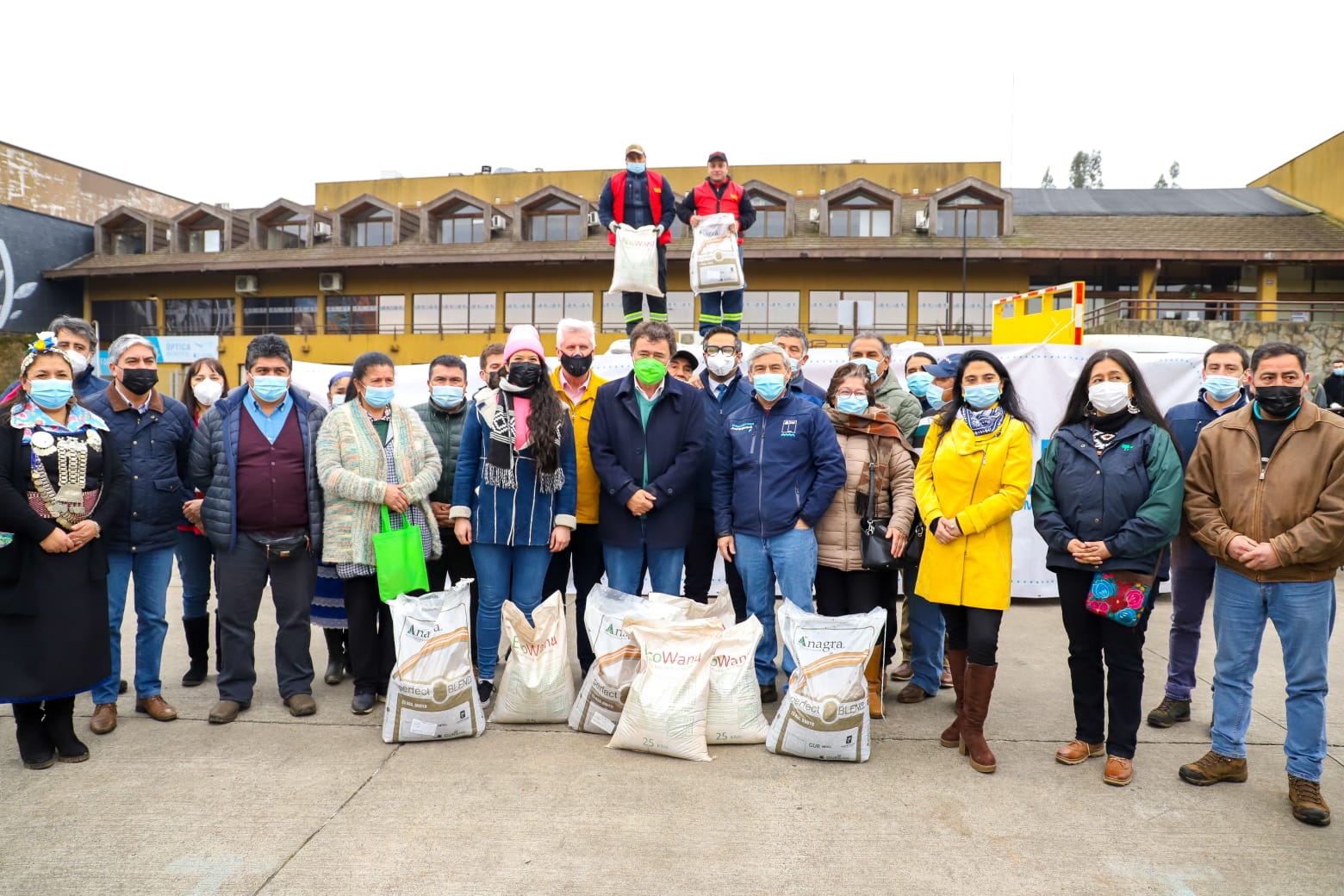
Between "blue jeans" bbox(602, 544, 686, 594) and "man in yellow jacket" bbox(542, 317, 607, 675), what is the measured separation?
196 mm

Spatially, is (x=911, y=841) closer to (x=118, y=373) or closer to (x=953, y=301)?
(x=118, y=373)

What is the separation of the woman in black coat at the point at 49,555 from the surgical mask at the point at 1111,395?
14.7ft

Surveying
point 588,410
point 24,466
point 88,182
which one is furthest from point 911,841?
point 88,182

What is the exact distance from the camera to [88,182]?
32406mm

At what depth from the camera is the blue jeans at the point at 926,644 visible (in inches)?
177

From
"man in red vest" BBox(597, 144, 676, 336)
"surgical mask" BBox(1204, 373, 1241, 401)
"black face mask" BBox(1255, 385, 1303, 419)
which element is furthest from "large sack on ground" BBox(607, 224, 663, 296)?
"black face mask" BBox(1255, 385, 1303, 419)

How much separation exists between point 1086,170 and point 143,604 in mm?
62261

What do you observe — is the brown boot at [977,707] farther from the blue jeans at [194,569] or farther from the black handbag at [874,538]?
the blue jeans at [194,569]

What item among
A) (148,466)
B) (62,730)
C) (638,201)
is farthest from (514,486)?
(638,201)

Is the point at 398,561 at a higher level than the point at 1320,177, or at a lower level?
lower

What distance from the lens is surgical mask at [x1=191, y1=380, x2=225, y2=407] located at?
4898 mm

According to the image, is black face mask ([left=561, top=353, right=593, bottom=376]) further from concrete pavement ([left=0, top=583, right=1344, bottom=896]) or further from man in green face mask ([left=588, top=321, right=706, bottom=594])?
concrete pavement ([left=0, top=583, right=1344, bottom=896])

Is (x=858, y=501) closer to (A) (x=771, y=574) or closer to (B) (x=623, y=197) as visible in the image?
(A) (x=771, y=574)

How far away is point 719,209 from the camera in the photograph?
7.16 meters
